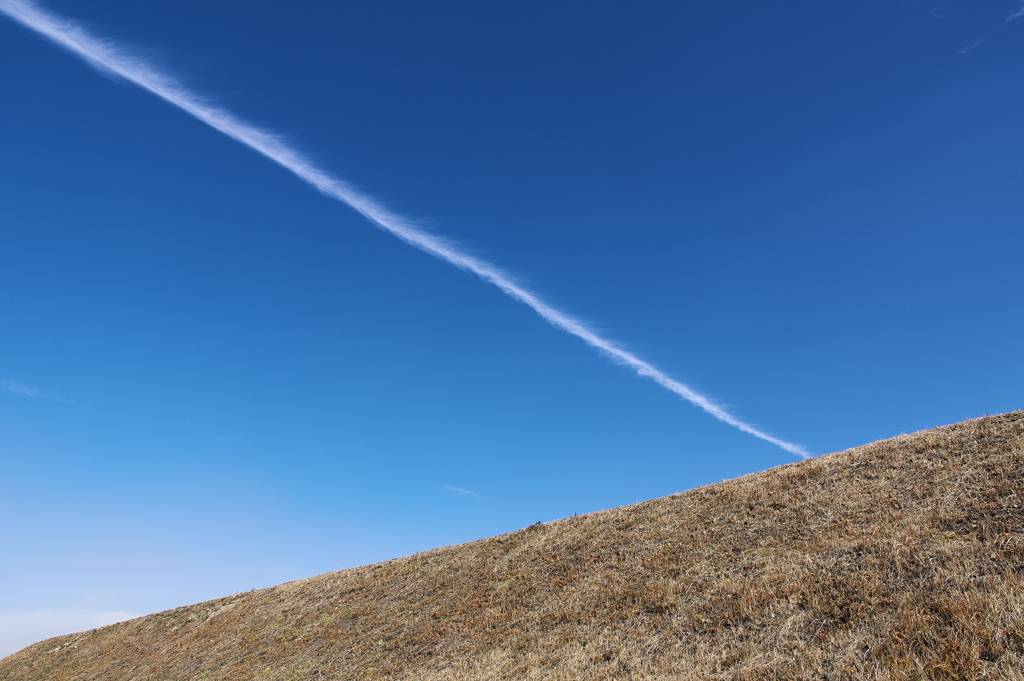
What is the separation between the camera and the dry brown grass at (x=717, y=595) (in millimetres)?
11344

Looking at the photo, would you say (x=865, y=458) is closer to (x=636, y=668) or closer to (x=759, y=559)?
(x=759, y=559)

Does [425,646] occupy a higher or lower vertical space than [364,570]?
lower

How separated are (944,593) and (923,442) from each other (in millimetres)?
12139

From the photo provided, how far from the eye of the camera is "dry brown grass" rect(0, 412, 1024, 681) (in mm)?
11344

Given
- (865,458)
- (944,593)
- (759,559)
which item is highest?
(865,458)

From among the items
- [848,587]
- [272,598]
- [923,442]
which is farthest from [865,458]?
[272,598]

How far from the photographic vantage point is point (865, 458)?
2223 cm

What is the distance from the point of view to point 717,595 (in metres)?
15.3

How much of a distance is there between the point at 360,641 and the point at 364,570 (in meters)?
10.2

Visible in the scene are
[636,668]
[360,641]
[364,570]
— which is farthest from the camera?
[364,570]

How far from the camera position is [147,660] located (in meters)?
28.2

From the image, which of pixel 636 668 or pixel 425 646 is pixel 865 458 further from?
pixel 425 646

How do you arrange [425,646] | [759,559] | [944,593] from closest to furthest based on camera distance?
[944,593] < [759,559] < [425,646]

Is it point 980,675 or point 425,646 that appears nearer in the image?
point 980,675
